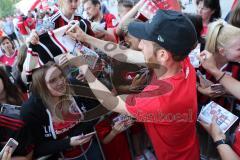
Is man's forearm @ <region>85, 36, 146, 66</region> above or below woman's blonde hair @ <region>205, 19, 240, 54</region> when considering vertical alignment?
below

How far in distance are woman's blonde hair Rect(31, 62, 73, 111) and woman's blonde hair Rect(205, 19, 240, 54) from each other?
3.52ft

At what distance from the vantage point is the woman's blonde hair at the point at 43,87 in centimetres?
228

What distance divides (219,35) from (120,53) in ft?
2.61

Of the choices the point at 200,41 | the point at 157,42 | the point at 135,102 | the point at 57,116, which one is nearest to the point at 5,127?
the point at 57,116

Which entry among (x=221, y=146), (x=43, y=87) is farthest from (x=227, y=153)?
(x=43, y=87)

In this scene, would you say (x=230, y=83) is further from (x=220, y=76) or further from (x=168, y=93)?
(x=168, y=93)

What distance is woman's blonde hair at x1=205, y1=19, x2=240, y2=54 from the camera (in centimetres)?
219

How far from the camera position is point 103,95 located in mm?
2002

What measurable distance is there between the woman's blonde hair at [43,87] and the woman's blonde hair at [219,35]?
1074 mm

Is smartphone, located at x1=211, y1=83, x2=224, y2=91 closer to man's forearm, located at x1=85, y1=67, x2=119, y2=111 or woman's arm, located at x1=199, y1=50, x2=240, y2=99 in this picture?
woman's arm, located at x1=199, y1=50, x2=240, y2=99

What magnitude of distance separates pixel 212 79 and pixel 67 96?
3.62 ft

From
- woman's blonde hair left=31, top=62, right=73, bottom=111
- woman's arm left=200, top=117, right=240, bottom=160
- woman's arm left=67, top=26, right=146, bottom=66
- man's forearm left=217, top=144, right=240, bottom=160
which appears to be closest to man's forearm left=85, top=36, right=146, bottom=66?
woman's arm left=67, top=26, right=146, bottom=66

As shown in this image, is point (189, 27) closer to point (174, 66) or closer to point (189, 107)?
point (174, 66)

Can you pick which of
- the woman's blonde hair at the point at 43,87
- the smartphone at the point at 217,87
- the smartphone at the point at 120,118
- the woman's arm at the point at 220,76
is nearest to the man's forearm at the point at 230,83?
the woman's arm at the point at 220,76
